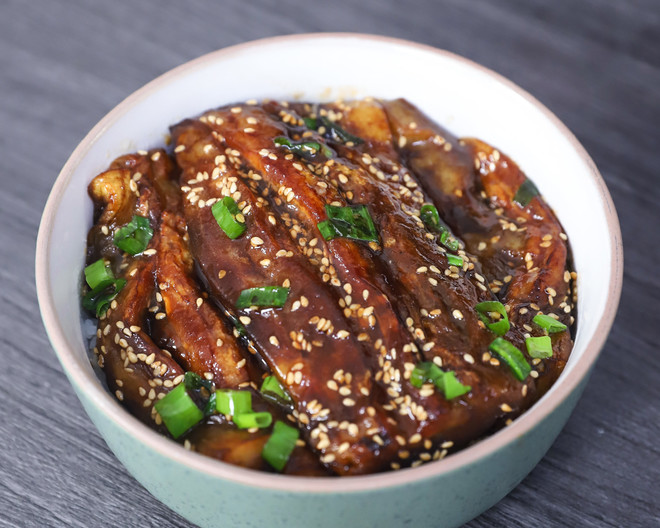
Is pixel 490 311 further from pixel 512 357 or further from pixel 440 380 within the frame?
pixel 440 380

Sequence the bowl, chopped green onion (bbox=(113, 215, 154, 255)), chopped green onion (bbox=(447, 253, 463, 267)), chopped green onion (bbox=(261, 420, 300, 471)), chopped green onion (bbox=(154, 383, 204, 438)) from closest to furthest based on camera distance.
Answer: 1. the bowl
2. chopped green onion (bbox=(261, 420, 300, 471))
3. chopped green onion (bbox=(154, 383, 204, 438))
4. chopped green onion (bbox=(447, 253, 463, 267))
5. chopped green onion (bbox=(113, 215, 154, 255))

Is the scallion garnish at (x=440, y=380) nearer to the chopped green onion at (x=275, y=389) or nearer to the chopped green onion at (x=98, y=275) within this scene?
the chopped green onion at (x=275, y=389)

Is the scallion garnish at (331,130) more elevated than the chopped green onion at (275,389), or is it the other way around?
the scallion garnish at (331,130)

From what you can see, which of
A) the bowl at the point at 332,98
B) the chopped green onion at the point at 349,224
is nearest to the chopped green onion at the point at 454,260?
the chopped green onion at the point at 349,224

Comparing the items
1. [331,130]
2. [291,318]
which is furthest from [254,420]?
[331,130]

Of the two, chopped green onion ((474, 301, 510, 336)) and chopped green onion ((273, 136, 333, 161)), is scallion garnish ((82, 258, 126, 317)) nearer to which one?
chopped green onion ((273, 136, 333, 161))

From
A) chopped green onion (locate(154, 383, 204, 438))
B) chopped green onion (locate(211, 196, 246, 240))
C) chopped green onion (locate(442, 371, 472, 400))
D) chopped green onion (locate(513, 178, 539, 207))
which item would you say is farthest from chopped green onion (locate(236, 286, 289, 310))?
chopped green onion (locate(513, 178, 539, 207))
